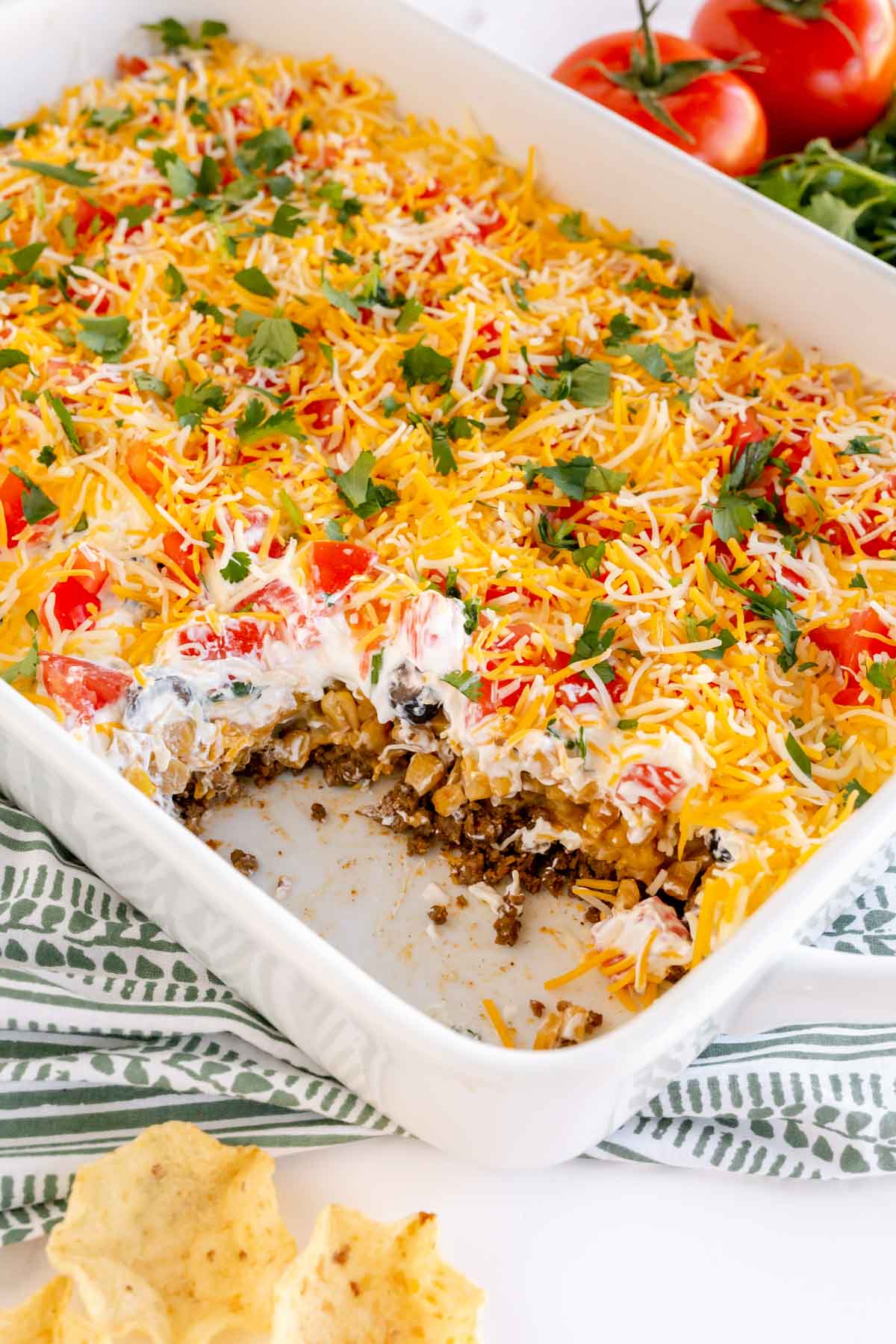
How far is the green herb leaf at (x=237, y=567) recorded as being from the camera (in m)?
2.37

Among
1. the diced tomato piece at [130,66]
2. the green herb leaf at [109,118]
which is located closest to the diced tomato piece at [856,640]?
the green herb leaf at [109,118]

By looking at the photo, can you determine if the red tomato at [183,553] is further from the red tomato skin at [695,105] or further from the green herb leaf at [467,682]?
the red tomato skin at [695,105]

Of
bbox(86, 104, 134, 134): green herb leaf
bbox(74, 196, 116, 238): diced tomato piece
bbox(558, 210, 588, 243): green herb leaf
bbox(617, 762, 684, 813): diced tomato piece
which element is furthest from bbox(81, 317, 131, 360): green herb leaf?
bbox(617, 762, 684, 813): diced tomato piece

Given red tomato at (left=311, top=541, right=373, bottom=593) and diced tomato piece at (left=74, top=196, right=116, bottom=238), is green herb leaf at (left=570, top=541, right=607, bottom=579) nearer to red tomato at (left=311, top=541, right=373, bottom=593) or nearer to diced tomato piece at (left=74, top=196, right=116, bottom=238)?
red tomato at (left=311, top=541, right=373, bottom=593)

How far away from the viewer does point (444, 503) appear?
2.42 m

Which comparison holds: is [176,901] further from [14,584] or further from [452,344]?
[452,344]

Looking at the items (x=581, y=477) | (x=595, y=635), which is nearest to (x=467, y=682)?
(x=595, y=635)

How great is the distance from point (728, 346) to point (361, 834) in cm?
118

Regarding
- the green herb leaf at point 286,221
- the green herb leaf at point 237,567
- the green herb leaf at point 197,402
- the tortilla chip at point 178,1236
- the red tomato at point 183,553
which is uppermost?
the green herb leaf at point 286,221

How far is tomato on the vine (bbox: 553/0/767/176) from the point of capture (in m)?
3.30

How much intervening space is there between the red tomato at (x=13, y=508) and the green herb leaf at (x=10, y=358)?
23cm

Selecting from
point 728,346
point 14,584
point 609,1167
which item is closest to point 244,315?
point 14,584

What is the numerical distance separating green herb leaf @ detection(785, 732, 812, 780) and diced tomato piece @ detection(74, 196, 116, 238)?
5.73 ft

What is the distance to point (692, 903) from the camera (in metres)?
2.25
